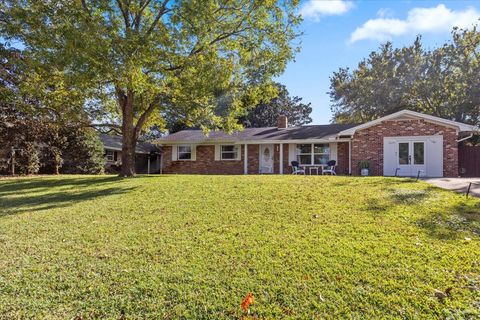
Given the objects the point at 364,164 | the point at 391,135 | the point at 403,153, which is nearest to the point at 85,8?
the point at 364,164

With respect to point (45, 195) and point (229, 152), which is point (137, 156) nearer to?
point (229, 152)

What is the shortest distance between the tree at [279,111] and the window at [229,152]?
1242 cm

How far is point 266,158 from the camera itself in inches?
869

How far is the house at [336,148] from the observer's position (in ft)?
54.7

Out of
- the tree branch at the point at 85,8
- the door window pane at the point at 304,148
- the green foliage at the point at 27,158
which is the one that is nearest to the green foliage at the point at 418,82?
the door window pane at the point at 304,148

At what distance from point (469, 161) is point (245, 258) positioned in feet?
67.3

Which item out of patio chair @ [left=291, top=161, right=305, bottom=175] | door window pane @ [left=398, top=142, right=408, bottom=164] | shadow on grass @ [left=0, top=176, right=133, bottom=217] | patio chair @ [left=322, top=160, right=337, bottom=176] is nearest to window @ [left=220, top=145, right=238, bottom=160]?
patio chair @ [left=291, top=161, right=305, bottom=175]

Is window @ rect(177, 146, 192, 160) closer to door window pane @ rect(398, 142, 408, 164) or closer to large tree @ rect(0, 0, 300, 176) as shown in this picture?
large tree @ rect(0, 0, 300, 176)

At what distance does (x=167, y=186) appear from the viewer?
1085cm

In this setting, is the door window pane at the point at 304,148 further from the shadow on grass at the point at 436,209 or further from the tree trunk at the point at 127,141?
the shadow on grass at the point at 436,209

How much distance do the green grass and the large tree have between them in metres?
5.51

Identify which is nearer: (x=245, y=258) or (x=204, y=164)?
(x=245, y=258)

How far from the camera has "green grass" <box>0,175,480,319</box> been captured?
351 cm

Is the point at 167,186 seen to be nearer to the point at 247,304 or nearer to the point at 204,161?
the point at 247,304
